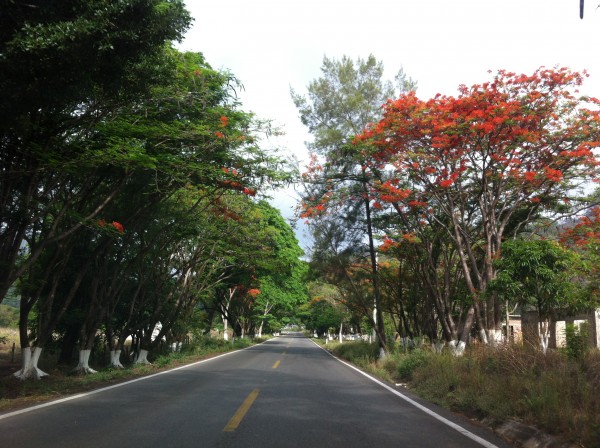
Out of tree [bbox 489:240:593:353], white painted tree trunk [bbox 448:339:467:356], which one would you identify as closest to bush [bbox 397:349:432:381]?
white painted tree trunk [bbox 448:339:467:356]

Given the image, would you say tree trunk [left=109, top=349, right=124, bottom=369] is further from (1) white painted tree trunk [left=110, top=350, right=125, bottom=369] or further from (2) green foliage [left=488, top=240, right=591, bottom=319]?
(2) green foliage [left=488, top=240, right=591, bottom=319]

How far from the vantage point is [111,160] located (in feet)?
31.8

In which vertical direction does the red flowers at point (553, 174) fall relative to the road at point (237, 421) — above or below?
above

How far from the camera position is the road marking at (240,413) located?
669 cm

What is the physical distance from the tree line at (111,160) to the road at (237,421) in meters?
4.28

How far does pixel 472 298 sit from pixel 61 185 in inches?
484

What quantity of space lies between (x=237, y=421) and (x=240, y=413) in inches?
27.3

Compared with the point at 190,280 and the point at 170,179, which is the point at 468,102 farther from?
the point at 190,280

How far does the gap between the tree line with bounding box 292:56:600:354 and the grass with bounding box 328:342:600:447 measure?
2.29m

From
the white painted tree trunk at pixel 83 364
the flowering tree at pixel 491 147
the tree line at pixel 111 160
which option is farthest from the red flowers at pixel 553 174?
the white painted tree trunk at pixel 83 364

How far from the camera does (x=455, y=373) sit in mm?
10555

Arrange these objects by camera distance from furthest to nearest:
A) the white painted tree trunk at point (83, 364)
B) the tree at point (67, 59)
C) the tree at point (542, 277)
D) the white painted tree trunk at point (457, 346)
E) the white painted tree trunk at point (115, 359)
Answer: 1. the white painted tree trunk at point (115, 359)
2. the white painted tree trunk at point (83, 364)
3. the white painted tree trunk at point (457, 346)
4. the tree at point (542, 277)
5. the tree at point (67, 59)


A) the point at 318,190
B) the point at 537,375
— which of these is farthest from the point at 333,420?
the point at 318,190

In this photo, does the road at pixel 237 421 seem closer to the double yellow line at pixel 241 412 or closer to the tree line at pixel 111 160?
the double yellow line at pixel 241 412
